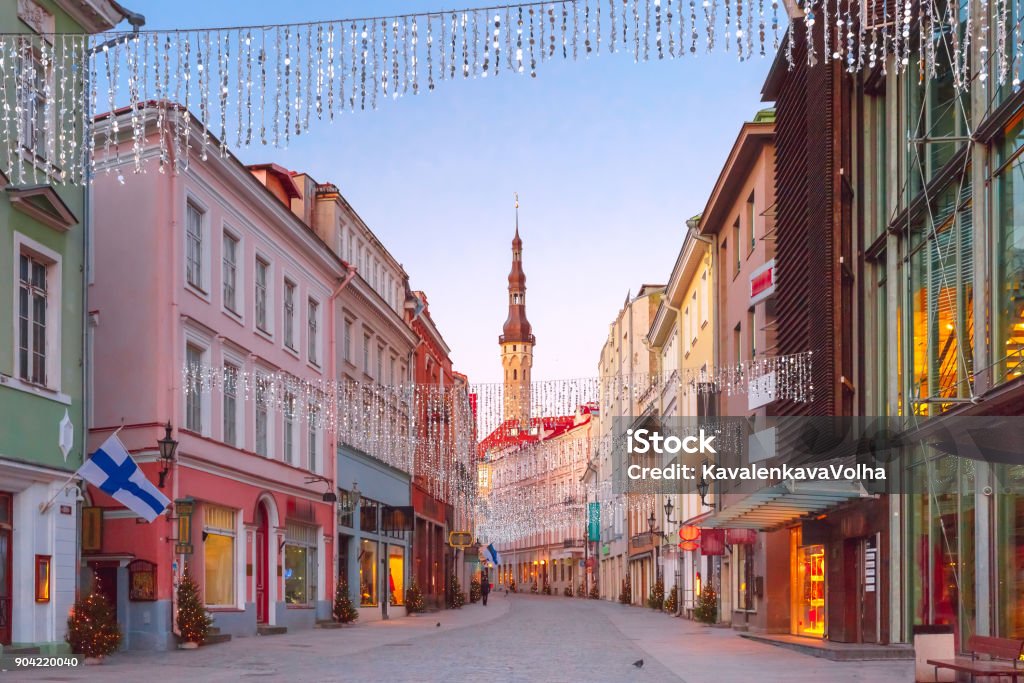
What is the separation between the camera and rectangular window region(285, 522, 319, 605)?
113 ft

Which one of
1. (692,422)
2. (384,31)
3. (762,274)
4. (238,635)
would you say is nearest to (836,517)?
(762,274)

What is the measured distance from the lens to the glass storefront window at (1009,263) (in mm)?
14852

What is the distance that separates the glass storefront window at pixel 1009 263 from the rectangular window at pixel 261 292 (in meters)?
20.4

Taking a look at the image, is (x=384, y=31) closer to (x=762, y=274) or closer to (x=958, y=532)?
(x=958, y=532)

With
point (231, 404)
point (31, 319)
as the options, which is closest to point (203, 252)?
point (231, 404)

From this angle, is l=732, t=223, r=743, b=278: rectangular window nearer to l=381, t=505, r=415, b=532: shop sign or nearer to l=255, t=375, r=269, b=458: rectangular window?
l=255, t=375, r=269, b=458: rectangular window

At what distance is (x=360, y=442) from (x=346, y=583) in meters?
4.89

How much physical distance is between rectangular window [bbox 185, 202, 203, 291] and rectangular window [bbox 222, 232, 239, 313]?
1.68m

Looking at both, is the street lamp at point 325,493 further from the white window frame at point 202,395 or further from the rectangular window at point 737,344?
the rectangular window at point 737,344

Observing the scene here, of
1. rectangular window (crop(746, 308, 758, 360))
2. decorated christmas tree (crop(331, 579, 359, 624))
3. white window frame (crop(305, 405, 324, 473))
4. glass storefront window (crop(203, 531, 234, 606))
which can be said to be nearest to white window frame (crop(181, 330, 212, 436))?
glass storefront window (crop(203, 531, 234, 606))

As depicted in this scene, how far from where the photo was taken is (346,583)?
39156 millimetres

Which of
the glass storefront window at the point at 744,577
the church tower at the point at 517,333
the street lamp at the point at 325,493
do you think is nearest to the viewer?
the glass storefront window at the point at 744,577

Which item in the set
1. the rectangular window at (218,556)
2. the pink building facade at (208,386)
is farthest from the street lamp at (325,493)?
the rectangular window at (218,556)

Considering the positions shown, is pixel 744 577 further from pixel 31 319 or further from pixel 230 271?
pixel 31 319
